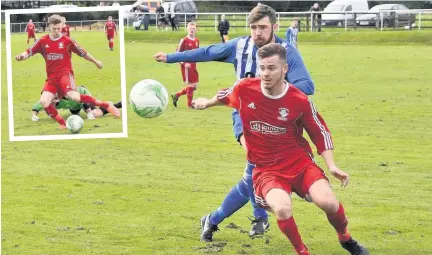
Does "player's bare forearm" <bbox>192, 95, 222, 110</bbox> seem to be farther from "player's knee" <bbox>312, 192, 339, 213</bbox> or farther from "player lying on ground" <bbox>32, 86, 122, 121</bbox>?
"player lying on ground" <bbox>32, 86, 122, 121</bbox>

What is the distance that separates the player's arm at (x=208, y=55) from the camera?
30.7ft

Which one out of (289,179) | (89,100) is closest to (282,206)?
(289,179)

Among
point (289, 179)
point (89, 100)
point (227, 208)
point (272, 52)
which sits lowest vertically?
point (89, 100)

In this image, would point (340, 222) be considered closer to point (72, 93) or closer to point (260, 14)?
point (260, 14)

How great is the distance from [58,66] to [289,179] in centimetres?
1130

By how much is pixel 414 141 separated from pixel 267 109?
8.77 meters

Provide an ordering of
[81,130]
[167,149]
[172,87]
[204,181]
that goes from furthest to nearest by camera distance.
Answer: [172,87] → [81,130] → [167,149] → [204,181]

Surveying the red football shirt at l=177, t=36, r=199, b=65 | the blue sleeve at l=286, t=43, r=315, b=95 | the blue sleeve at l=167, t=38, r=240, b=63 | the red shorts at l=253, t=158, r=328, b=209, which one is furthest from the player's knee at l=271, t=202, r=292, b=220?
the red football shirt at l=177, t=36, r=199, b=65

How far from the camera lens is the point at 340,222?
27.2 feet

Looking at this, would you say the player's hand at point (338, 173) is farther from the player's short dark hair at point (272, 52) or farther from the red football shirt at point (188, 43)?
the red football shirt at point (188, 43)

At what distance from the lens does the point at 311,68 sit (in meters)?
31.6

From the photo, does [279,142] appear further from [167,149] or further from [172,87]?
[172,87]

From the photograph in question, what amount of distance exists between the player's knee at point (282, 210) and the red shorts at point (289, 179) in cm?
20

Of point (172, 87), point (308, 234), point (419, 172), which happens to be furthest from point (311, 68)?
point (308, 234)
